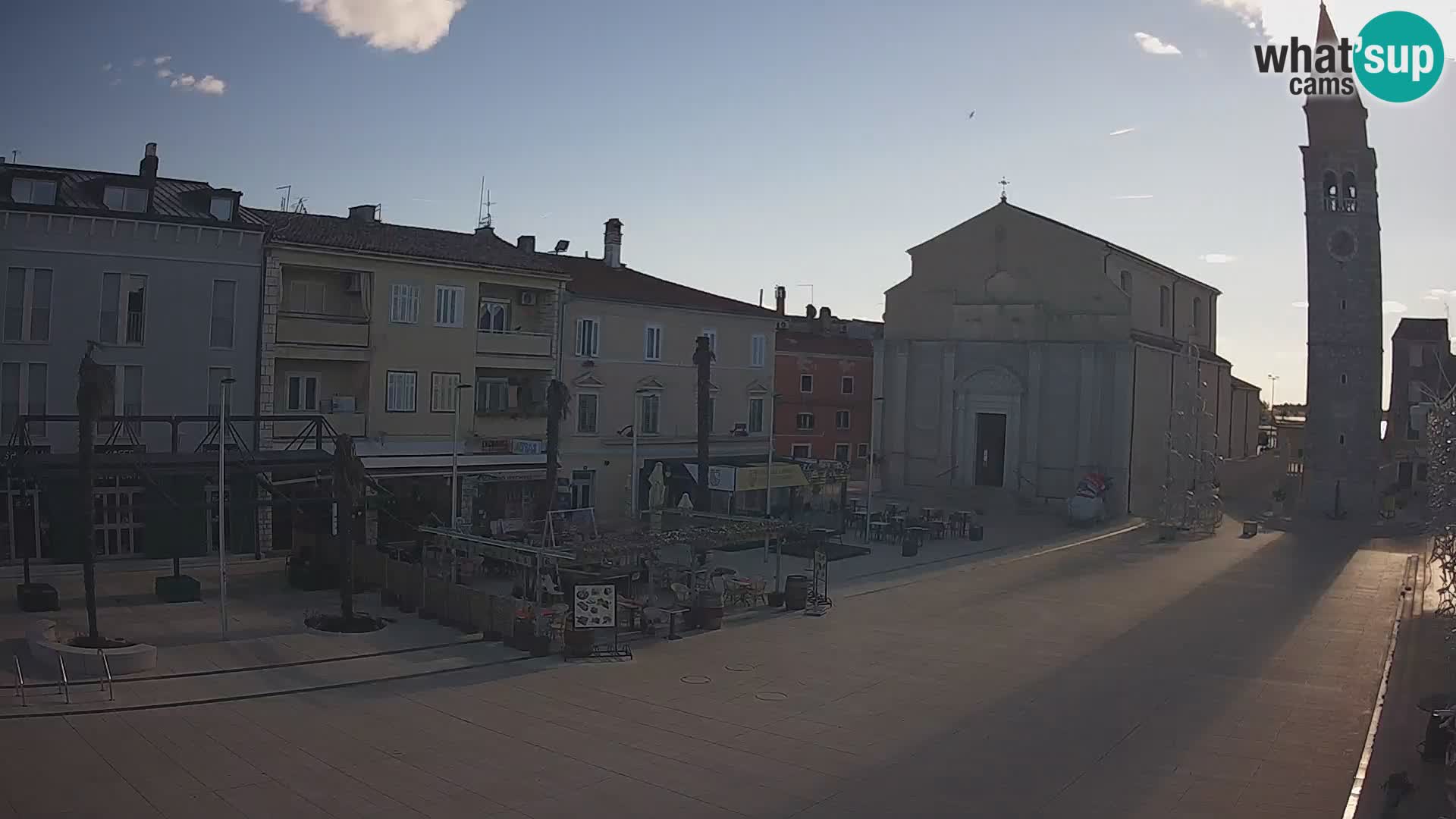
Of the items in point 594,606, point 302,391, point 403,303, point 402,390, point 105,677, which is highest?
point 403,303

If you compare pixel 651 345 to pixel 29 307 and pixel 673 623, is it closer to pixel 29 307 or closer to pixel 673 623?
pixel 673 623

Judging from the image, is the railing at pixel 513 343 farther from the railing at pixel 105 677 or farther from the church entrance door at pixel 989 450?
the church entrance door at pixel 989 450

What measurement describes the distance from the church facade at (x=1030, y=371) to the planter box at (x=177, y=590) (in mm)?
37537

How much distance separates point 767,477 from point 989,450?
20.8m

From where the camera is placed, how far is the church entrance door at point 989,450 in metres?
58.1

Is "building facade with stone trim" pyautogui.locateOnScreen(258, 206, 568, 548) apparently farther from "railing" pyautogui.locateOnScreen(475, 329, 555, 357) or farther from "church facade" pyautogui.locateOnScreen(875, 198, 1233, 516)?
"church facade" pyautogui.locateOnScreen(875, 198, 1233, 516)

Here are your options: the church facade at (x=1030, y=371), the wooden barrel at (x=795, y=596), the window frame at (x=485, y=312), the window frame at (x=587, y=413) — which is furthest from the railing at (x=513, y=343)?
the church facade at (x=1030, y=371)

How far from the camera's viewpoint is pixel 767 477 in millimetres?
41688

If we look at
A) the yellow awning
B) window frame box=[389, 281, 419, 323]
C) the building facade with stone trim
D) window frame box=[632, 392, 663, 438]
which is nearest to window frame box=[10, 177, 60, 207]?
the building facade with stone trim

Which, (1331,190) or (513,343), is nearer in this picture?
(513,343)

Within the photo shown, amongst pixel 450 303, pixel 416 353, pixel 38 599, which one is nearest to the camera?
pixel 38 599

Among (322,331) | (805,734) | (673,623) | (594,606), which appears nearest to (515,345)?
(322,331)

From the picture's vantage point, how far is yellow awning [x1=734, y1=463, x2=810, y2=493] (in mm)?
40938

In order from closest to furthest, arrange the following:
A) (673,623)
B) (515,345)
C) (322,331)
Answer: (673,623) → (322,331) → (515,345)
